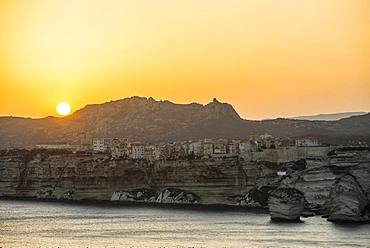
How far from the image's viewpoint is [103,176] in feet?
450

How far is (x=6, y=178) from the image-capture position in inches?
5955

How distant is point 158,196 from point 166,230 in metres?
49.3

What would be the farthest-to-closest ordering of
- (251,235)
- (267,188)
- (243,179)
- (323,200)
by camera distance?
(243,179) < (267,188) < (323,200) < (251,235)

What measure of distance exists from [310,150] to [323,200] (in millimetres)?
45939

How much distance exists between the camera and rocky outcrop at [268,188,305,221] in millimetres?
81938

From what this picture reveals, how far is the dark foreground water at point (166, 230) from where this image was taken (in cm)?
6500

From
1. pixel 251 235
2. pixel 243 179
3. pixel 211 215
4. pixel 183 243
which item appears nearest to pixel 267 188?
pixel 243 179

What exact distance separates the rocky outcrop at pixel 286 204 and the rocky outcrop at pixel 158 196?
37.2m

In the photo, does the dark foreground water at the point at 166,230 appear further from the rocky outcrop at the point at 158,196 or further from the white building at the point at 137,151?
the white building at the point at 137,151

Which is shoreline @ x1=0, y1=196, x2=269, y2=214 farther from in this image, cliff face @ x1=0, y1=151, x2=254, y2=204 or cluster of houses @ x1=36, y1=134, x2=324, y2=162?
cluster of houses @ x1=36, y1=134, x2=324, y2=162

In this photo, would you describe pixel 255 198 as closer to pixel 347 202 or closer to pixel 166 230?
pixel 347 202

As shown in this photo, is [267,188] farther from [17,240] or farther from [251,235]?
[17,240]

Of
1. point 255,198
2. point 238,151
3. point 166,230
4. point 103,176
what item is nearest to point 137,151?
point 238,151

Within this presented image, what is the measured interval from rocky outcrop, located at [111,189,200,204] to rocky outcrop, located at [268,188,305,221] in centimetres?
3716
